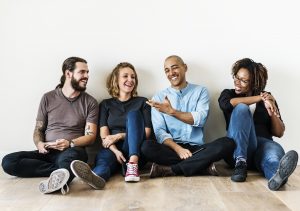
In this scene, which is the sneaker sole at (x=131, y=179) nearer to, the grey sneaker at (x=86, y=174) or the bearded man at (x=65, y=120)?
the grey sneaker at (x=86, y=174)

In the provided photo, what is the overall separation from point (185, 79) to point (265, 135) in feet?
2.85

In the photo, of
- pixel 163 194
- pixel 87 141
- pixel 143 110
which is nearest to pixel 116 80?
pixel 143 110

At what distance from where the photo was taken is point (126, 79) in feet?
11.7

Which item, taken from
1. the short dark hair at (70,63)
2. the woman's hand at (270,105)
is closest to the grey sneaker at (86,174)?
the short dark hair at (70,63)

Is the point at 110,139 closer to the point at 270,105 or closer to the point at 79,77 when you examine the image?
the point at 79,77

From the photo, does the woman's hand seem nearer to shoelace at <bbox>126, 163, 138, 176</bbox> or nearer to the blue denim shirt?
the blue denim shirt

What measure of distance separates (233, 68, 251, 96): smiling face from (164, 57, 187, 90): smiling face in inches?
18.7

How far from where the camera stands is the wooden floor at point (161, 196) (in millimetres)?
2336

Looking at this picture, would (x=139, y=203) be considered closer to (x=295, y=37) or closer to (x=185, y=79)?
(x=185, y=79)

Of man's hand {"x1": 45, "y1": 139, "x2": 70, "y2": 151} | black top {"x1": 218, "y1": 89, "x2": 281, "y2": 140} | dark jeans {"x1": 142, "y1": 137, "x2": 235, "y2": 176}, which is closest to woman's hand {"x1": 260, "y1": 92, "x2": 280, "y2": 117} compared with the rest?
black top {"x1": 218, "y1": 89, "x2": 281, "y2": 140}

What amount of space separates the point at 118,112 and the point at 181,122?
58 cm

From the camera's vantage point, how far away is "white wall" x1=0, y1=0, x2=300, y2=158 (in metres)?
Result: 3.72

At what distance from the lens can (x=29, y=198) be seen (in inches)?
101

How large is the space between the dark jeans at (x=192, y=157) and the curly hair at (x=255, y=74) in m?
0.63
